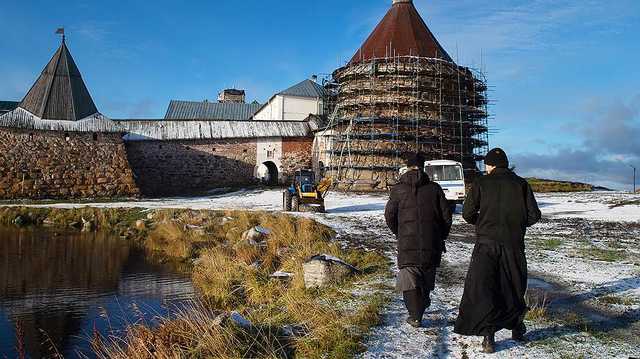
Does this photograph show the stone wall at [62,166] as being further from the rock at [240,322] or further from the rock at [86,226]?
the rock at [240,322]

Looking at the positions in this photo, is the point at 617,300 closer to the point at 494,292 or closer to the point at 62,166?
the point at 494,292

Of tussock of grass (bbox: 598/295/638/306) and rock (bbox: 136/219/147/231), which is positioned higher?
rock (bbox: 136/219/147/231)

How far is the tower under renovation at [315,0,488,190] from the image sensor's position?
2838 cm

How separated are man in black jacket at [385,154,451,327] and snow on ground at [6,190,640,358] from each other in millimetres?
406

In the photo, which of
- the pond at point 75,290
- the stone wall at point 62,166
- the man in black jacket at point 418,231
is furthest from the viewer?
the stone wall at point 62,166

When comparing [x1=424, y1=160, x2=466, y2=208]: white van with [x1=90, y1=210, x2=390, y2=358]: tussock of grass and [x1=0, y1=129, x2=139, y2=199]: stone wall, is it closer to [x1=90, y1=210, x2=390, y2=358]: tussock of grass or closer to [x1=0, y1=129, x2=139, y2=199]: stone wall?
[x1=90, y1=210, x2=390, y2=358]: tussock of grass

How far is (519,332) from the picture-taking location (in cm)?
451

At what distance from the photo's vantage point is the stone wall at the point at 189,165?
29062mm

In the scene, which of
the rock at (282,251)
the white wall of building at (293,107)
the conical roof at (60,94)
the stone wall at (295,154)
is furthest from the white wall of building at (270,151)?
the rock at (282,251)

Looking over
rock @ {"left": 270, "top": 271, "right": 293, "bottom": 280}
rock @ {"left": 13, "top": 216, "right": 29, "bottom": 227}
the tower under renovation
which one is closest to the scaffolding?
the tower under renovation

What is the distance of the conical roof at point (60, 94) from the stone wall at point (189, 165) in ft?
11.7

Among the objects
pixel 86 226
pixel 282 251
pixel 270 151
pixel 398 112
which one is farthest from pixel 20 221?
pixel 398 112

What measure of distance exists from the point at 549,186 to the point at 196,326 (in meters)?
30.7

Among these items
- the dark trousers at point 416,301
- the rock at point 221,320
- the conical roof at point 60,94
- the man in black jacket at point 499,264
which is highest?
the conical roof at point 60,94
